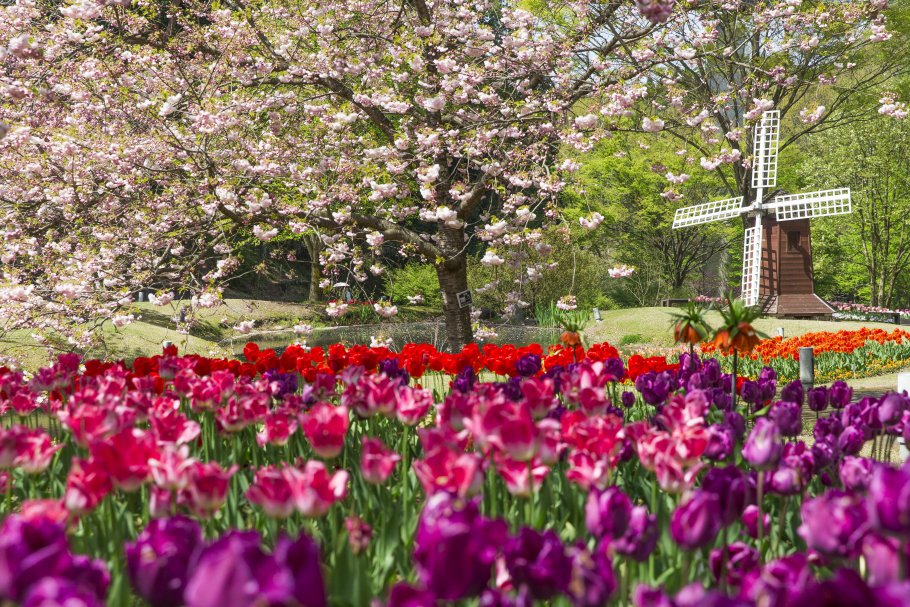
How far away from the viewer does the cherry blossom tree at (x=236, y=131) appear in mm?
8195

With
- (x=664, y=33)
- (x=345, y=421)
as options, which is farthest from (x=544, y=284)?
(x=345, y=421)

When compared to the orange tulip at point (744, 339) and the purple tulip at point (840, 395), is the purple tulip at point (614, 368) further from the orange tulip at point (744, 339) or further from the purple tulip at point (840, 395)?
the purple tulip at point (840, 395)

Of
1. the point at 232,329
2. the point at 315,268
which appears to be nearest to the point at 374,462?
the point at 232,329

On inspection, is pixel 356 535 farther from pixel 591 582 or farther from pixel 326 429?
pixel 591 582

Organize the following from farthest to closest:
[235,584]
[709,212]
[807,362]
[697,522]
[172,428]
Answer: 1. [709,212]
2. [807,362]
3. [172,428]
4. [697,522]
5. [235,584]

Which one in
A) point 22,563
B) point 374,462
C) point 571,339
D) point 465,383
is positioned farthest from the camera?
point 571,339

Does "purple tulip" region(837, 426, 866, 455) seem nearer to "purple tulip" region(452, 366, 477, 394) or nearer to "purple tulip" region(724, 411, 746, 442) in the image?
"purple tulip" region(724, 411, 746, 442)

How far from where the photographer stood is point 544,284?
26.5 meters

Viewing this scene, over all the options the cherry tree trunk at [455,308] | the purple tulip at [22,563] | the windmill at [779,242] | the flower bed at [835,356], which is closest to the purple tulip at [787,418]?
the purple tulip at [22,563]

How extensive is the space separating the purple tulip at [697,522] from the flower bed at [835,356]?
9323mm

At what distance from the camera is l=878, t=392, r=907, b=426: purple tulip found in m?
3.10

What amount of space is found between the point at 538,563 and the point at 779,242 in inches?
1035

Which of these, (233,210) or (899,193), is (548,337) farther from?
(899,193)

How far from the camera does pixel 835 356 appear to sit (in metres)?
12.2
